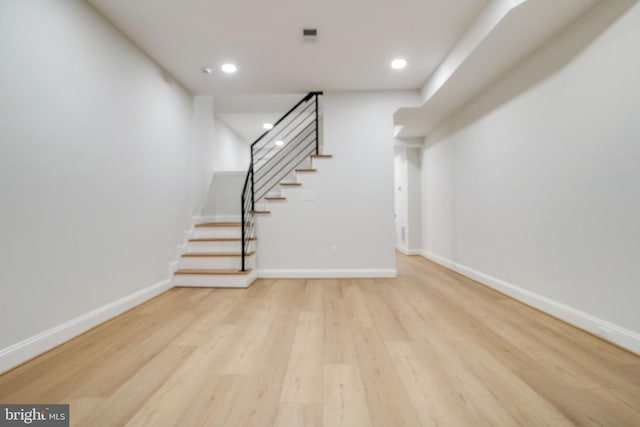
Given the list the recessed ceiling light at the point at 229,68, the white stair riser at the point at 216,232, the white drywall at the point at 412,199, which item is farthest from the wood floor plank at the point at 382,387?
the white drywall at the point at 412,199

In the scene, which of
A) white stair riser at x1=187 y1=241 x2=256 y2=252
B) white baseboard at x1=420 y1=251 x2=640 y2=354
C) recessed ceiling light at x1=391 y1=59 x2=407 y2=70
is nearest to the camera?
white baseboard at x1=420 y1=251 x2=640 y2=354

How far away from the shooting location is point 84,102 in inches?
81.2

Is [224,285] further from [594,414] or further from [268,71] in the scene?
[594,414]

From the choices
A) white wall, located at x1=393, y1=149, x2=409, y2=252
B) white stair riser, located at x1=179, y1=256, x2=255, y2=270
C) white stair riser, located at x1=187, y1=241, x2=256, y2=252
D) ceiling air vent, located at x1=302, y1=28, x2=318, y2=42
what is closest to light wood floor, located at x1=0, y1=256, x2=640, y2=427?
white stair riser, located at x1=179, y1=256, x2=255, y2=270

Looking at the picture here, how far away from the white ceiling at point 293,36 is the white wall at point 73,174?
0.38 m

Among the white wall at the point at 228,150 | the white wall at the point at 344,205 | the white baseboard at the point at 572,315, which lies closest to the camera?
the white baseboard at the point at 572,315

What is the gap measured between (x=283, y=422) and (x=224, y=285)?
2334 mm

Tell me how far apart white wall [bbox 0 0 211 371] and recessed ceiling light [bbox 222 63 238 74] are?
2.45ft

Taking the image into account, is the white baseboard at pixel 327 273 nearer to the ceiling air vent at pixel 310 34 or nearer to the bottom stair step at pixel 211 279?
the bottom stair step at pixel 211 279

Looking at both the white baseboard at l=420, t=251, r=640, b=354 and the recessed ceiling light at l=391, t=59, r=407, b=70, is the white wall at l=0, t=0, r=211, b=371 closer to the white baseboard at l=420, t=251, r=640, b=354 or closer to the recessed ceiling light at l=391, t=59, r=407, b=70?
the recessed ceiling light at l=391, t=59, r=407, b=70

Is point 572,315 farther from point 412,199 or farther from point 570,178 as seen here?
point 412,199

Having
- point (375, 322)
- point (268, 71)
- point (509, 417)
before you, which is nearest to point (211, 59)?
point (268, 71)

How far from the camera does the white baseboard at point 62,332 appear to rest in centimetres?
153

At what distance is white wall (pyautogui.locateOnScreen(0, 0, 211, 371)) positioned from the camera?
62.7 inches
